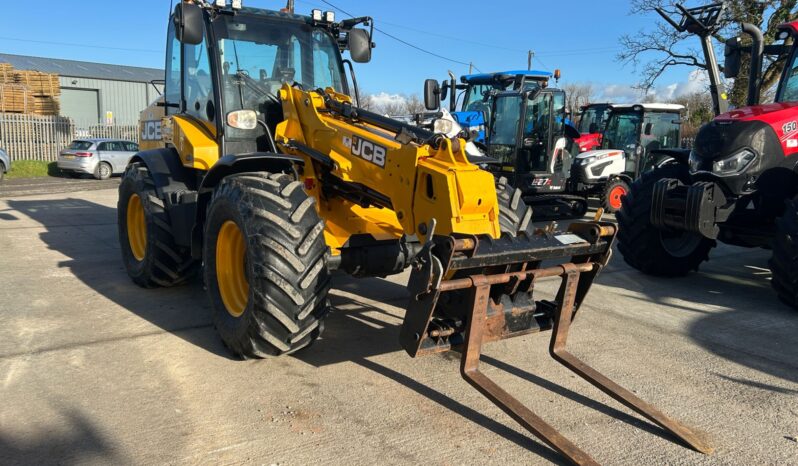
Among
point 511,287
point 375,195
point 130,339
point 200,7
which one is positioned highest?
point 200,7

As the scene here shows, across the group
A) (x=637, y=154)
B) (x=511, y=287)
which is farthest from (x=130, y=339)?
(x=637, y=154)

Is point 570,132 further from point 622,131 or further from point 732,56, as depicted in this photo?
point 732,56

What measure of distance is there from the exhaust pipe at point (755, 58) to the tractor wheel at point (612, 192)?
17.1ft

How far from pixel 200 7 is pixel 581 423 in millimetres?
4257

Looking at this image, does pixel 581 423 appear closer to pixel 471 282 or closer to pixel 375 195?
pixel 471 282

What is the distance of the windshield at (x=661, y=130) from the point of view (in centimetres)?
1483

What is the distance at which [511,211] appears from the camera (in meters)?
4.89

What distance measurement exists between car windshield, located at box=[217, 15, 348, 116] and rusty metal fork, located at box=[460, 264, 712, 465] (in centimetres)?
301

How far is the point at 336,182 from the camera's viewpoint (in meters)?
5.09

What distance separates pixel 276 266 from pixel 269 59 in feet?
8.10

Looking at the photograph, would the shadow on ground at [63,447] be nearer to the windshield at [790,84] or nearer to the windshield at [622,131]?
the windshield at [790,84]

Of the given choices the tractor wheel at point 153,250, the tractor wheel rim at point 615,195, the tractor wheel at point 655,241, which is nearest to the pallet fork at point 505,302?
the tractor wheel at point 153,250

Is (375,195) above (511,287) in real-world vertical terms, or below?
above

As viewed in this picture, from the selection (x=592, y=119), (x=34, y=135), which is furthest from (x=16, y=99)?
(x=592, y=119)
